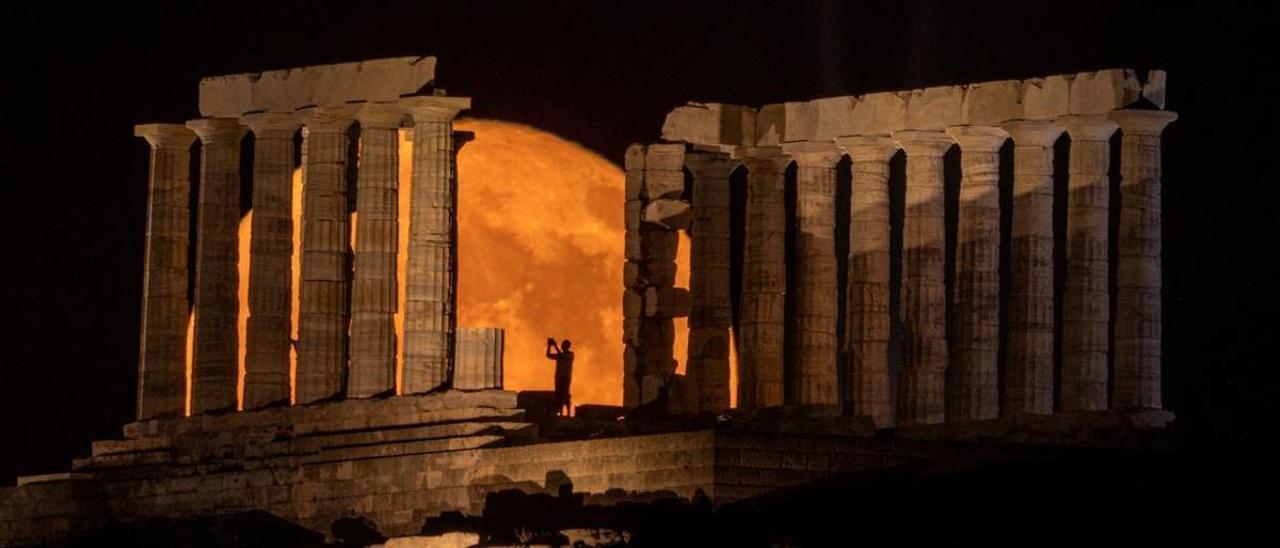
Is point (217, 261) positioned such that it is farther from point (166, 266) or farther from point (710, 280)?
point (710, 280)

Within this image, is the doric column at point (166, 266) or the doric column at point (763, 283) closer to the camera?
the doric column at point (763, 283)

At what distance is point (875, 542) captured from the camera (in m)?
64.9

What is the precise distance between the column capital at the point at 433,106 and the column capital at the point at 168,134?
7933 millimetres

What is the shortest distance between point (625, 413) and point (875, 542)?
23.3 meters

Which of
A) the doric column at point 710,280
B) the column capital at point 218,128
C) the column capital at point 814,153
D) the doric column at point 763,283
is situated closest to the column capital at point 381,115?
the column capital at point 218,128

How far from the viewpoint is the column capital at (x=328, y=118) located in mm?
86250

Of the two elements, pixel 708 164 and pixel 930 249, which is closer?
pixel 930 249

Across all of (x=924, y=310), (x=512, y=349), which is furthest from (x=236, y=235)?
(x=924, y=310)

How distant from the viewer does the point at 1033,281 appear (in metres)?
83.0

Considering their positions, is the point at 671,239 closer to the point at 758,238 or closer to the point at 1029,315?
the point at 758,238

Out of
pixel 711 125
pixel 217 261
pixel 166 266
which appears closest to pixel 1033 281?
pixel 711 125

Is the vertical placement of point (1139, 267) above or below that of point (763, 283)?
above

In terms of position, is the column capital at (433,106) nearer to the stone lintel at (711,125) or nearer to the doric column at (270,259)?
the doric column at (270,259)

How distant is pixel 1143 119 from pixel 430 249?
16.8 metres
